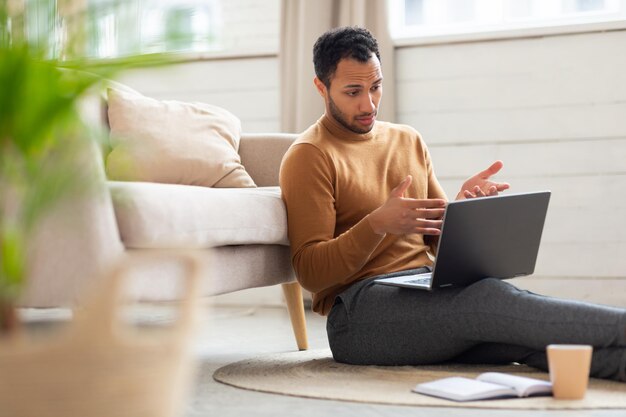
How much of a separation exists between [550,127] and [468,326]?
169cm

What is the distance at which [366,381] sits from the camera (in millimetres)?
1993

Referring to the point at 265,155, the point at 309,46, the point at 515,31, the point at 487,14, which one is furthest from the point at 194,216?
the point at 487,14

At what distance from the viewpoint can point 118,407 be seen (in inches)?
40.2

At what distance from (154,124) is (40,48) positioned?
1704mm

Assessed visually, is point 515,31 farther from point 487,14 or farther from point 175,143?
point 175,143

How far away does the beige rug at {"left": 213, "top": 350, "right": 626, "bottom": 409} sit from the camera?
174cm

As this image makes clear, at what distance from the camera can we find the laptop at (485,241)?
1965 mm

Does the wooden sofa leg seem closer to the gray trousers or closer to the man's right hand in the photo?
the gray trousers

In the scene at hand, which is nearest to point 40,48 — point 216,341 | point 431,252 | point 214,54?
point 431,252

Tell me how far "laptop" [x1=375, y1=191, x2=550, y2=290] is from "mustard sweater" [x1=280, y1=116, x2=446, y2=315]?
10 cm

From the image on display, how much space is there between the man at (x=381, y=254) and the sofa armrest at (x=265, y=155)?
473 mm

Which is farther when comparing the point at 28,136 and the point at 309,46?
the point at 309,46

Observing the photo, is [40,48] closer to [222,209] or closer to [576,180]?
[222,209]

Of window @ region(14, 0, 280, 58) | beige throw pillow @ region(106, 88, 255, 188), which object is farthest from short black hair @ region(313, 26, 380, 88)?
window @ region(14, 0, 280, 58)
